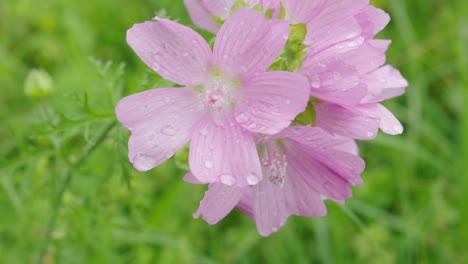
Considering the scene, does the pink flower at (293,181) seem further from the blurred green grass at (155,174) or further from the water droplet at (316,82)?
the blurred green grass at (155,174)

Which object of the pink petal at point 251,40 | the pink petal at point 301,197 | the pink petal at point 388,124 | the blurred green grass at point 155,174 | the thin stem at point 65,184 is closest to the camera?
the pink petal at point 251,40

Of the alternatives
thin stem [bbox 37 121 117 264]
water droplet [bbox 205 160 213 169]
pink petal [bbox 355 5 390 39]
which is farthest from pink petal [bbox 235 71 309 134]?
thin stem [bbox 37 121 117 264]

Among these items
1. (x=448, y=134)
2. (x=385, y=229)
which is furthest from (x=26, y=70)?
(x=448, y=134)

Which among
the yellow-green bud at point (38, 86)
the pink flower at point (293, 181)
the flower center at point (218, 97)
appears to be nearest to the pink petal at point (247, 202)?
the pink flower at point (293, 181)

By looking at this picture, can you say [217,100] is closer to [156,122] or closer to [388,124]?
[156,122]

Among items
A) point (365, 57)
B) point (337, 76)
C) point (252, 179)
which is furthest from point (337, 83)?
point (252, 179)

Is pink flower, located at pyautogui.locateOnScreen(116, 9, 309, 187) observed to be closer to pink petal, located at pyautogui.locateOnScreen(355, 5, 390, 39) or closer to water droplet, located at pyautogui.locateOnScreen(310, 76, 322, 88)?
water droplet, located at pyautogui.locateOnScreen(310, 76, 322, 88)

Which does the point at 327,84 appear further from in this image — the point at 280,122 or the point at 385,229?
the point at 385,229
